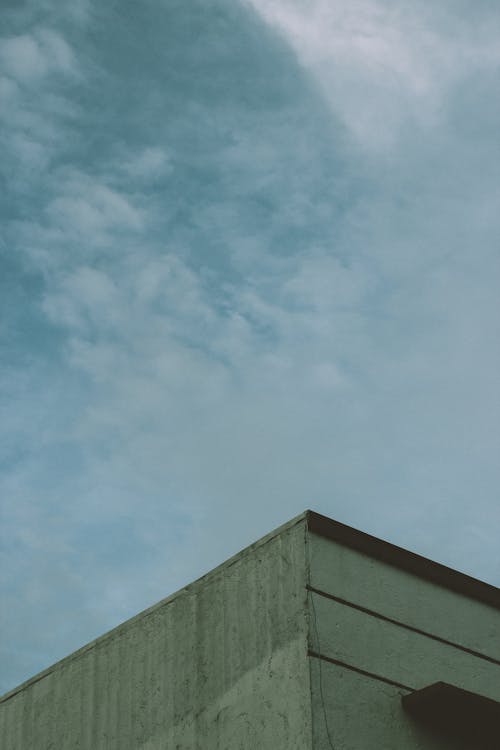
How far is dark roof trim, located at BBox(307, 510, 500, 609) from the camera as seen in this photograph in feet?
35.0

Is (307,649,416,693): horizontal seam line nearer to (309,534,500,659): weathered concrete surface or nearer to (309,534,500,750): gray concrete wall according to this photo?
(309,534,500,750): gray concrete wall

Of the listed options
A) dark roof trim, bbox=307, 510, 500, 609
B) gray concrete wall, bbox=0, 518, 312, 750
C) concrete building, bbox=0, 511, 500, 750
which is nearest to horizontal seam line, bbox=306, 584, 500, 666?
concrete building, bbox=0, 511, 500, 750

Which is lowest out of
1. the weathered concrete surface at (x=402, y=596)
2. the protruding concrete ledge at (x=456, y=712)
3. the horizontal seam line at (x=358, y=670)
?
the protruding concrete ledge at (x=456, y=712)

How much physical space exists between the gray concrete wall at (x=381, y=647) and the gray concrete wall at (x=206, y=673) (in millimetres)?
257

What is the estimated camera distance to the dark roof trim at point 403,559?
10656 mm

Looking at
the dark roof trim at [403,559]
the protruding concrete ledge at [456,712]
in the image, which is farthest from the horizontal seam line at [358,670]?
the dark roof trim at [403,559]

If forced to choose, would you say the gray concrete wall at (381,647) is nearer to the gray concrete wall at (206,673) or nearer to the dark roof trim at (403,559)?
the dark roof trim at (403,559)

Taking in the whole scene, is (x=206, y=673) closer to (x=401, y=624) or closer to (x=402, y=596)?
(x=401, y=624)

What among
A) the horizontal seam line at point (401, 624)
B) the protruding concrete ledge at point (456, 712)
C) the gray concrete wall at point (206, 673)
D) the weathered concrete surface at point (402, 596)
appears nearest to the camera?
the gray concrete wall at point (206, 673)

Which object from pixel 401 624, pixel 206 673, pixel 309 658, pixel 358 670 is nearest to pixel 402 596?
pixel 401 624

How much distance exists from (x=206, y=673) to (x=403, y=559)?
2495 mm

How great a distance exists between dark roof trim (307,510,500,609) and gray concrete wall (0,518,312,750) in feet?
0.99

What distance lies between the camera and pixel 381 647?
10375mm

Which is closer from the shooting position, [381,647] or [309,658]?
[309,658]
